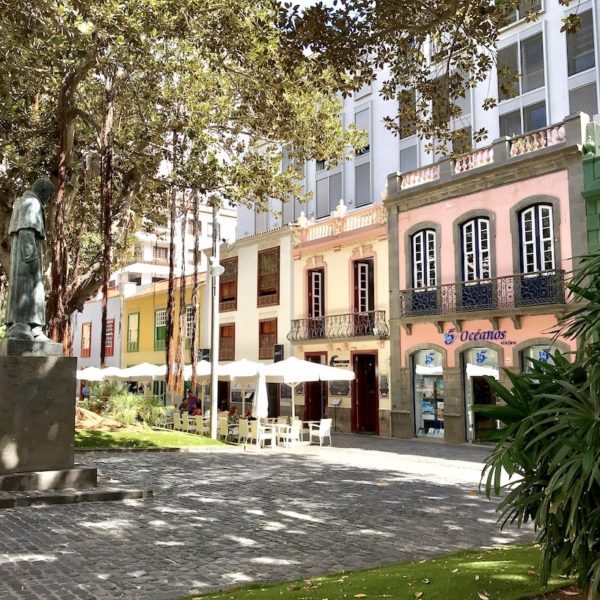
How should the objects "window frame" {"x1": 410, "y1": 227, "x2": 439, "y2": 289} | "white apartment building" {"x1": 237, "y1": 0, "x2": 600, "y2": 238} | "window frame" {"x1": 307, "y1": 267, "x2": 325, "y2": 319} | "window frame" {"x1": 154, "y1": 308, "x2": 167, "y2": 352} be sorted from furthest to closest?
"window frame" {"x1": 154, "y1": 308, "x2": 167, "y2": 352}, "window frame" {"x1": 307, "y1": 267, "x2": 325, "y2": 319}, "window frame" {"x1": 410, "y1": 227, "x2": 439, "y2": 289}, "white apartment building" {"x1": 237, "y1": 0, "x2": 600, "y2": 238}

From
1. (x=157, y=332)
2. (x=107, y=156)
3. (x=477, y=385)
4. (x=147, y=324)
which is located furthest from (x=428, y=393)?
(x=147, y=324)

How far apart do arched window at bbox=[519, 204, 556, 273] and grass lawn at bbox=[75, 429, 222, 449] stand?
1058 cm

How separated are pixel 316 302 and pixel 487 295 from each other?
347 inches

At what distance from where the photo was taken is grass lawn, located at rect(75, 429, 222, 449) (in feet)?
55.7

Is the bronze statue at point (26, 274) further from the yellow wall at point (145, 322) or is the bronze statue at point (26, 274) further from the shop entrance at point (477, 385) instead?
the yellow wall at point (145, 322)

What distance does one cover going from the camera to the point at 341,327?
26.0m

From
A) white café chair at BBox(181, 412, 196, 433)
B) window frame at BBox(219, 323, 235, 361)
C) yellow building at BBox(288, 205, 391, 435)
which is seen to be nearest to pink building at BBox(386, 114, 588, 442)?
yellow building at BBox(288, 205, 391, 435)

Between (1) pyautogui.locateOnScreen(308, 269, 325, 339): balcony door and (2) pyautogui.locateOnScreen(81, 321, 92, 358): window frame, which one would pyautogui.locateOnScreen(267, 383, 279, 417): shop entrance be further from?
(2) pyautogui.locateOnScreen(81, 321, 92, 358): window frame

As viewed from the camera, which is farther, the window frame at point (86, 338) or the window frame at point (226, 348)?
the window frame at point (86, 338)

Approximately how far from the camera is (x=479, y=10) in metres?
9.30

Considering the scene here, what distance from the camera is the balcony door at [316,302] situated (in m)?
27.2

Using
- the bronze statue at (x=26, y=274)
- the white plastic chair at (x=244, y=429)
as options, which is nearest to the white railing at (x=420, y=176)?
the white plastic chair at (x=244, y=429)

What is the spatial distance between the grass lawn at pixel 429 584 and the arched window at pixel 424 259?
56.1ft

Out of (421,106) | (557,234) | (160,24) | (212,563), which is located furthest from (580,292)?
(557,234)
